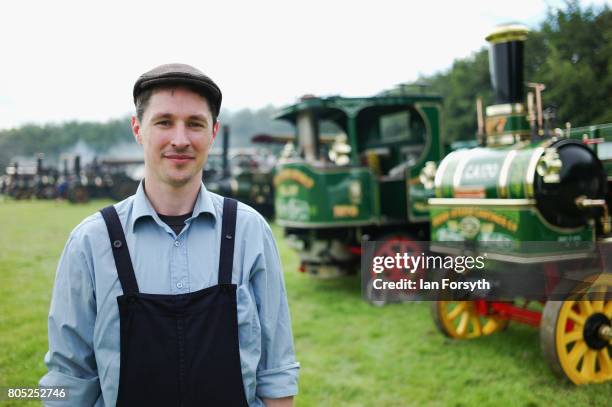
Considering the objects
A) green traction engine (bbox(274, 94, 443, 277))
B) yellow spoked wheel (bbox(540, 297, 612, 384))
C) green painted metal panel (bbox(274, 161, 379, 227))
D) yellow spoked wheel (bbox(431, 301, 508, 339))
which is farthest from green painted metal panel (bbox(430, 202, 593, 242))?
green painted metal panel (bbox(274, 161, 379, 227))

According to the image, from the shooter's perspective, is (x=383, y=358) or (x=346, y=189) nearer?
(x=383, y=358)

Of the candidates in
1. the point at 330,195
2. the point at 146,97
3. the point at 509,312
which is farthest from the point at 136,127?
the point at 330,195

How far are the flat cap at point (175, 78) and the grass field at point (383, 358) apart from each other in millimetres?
2548

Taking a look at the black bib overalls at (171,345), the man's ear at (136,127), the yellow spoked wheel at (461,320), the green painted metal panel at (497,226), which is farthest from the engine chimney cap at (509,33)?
the black bib overalls at (171,345)

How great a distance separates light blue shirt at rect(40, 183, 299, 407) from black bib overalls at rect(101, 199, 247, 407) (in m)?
0.03

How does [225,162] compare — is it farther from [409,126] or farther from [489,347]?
[489,347]

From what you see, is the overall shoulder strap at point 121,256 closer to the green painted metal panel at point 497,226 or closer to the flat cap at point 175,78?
the flat cap at point 175,78

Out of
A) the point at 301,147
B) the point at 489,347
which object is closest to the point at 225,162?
the point at 301,147

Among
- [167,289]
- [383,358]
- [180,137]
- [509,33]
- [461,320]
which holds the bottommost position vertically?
[383,358]

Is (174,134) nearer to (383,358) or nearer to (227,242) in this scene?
(227,242)

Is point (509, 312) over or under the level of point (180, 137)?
under

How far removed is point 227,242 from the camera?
4.71 ft

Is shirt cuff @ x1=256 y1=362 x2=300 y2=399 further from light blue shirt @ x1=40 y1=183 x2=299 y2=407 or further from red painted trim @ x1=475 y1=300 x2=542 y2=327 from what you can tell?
red painted trim @ x1=475 y1=300 x2=542 y2=327

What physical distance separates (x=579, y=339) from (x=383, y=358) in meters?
1.42
